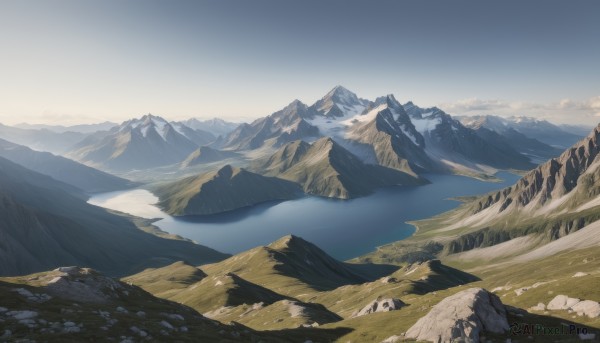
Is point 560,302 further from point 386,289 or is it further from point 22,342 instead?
point 386,289

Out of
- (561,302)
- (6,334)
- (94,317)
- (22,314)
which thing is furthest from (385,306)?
(6,334)

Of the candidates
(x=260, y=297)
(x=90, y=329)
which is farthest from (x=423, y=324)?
(x=260, y=297)

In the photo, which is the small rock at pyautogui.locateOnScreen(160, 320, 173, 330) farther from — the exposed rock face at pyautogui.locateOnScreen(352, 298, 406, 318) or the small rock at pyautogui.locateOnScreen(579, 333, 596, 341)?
the exposed rock face at pyautogui.locateOnScreen(352, 298, 406, 318)

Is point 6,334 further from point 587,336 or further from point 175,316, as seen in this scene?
point 587,336

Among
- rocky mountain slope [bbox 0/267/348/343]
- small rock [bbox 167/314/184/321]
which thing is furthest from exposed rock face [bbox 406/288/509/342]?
Answer: small rock [bbox 167/314/184/321]

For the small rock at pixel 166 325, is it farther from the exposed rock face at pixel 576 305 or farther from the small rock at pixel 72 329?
the exposed rock face at pixel 576 305

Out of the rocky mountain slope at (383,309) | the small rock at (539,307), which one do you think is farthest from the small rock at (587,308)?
the small rock at (539,307)
